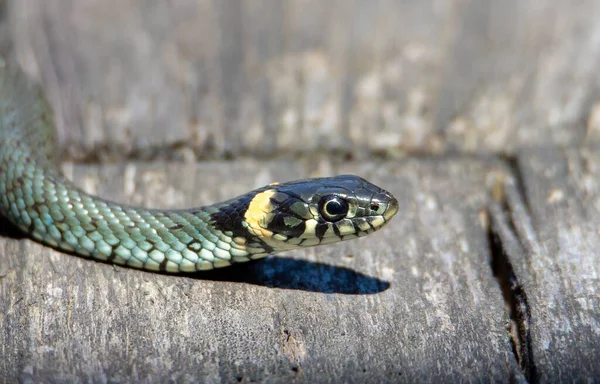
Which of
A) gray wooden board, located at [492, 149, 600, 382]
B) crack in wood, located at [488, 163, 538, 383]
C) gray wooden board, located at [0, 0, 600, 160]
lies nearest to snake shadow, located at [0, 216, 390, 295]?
crack in wood, located at [488, 163, 538, 383]

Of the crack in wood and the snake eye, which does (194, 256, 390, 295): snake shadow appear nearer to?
the snake eye

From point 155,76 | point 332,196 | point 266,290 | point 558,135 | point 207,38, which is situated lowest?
point 266,290

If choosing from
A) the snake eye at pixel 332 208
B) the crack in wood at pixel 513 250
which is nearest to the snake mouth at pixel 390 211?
the snake eye at pixel 332 208

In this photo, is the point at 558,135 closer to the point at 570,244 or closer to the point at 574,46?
the point at 574,46

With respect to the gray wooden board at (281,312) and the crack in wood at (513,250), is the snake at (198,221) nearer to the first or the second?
the gray wooden board at (281,312)

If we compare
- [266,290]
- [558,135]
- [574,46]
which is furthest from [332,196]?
[574,46]
